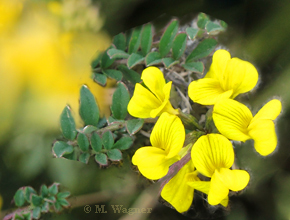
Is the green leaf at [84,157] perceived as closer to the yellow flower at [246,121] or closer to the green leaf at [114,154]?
the green leaf at [114,154]

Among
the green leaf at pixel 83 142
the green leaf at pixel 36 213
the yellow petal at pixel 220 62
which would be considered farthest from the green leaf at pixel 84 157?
the yellow petal at pixel 220 62

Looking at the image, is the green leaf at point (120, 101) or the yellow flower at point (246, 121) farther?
the green leaf at point (120, 101)

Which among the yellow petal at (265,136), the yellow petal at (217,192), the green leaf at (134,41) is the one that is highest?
the green leaf at (134,41)

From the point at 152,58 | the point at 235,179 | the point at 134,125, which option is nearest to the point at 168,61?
the point at 152,58

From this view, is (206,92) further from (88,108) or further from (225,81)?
(88,108)

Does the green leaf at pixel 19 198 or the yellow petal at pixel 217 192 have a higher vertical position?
the yellow petal at pixel 217 192

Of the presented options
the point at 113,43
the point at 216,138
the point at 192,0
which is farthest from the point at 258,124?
the point at 113,43
